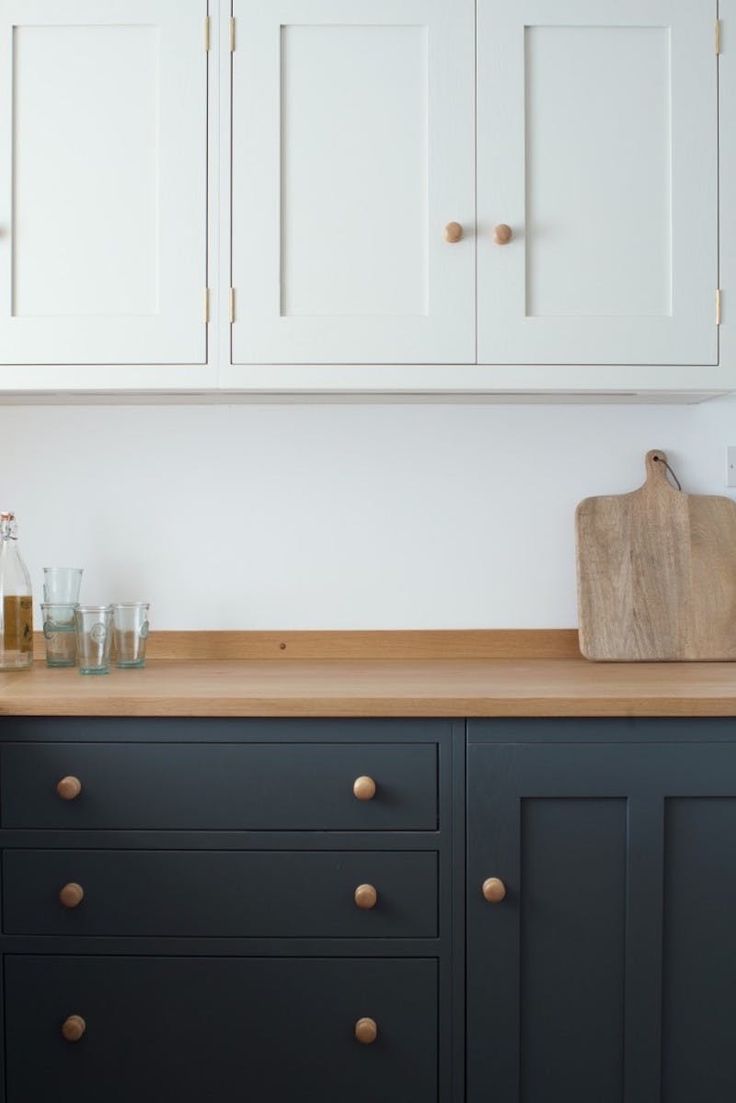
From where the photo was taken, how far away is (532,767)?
5.40ft

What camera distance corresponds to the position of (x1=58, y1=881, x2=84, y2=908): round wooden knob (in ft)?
5.37

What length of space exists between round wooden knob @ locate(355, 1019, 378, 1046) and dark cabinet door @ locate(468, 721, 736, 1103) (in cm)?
15

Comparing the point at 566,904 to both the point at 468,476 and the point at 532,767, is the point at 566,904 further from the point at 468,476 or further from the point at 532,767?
the point at 468,476

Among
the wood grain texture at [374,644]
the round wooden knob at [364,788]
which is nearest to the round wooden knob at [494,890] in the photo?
the round wooden knob at [364,788]

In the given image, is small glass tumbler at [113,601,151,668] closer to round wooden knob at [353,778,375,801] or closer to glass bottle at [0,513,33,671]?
glass bottle at [0,513,33,671]

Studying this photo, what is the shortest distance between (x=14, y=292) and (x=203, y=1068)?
136 centimetres

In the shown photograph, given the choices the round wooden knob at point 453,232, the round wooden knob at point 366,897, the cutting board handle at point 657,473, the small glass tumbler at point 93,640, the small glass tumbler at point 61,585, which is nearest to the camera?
the round wooden knob at point 366,897

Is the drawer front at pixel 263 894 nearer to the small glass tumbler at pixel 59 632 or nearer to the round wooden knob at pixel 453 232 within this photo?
the small glass tumbler at pixel 59 632

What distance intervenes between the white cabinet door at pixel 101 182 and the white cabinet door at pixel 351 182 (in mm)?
99

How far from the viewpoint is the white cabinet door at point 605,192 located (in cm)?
187

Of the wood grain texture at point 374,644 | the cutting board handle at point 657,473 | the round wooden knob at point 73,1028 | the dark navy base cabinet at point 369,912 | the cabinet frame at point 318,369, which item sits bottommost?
the round wooden knob at point 73,1028

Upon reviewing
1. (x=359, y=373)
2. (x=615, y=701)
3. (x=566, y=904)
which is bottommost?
(x=566, y=904)

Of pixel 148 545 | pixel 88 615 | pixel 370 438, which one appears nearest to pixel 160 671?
pixel 88 615

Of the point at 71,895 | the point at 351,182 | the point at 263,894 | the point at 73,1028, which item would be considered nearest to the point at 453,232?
the point at 351,182
